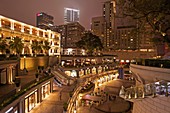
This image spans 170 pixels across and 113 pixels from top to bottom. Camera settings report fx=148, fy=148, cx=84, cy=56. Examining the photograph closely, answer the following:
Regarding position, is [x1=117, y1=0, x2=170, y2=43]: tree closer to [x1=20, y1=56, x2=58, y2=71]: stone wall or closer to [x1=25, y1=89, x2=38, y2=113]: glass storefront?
[x1=25, y1=89, x2=38, y2=113]: glass storefront

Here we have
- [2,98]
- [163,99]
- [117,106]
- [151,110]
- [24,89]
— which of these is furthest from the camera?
[117,106]

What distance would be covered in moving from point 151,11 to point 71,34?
119 m

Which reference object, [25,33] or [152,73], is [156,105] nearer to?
[152,73]

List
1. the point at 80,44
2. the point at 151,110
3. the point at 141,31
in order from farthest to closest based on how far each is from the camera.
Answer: the point at 80,44
the point at 141,31
the point at 151,110

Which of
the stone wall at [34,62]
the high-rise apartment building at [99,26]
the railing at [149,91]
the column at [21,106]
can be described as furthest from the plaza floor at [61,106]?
the high-rise apartment building at [99,26]

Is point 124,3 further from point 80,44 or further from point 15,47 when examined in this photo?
point 80,44

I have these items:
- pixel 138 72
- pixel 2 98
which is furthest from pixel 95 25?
pixel 2 98

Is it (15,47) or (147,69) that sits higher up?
(15,47)

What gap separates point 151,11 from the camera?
16406 millimetres

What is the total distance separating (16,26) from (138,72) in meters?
35.7

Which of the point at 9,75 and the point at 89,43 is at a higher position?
the point at 89,43

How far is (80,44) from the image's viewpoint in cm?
5822

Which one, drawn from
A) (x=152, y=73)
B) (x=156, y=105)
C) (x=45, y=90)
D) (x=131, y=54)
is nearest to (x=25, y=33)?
(x=45, y=90)

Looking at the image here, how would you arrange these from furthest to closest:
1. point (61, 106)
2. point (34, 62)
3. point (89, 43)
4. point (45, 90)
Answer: point (89, 43), point (34, 62), point (45, 90), point (61, 106)
